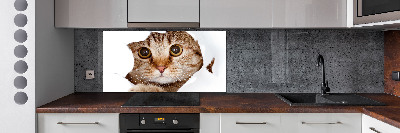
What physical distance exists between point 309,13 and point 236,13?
1.58ft

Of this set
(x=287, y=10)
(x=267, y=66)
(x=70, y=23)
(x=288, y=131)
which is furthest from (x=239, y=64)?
(x=70, y=23)

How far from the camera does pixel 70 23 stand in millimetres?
2510

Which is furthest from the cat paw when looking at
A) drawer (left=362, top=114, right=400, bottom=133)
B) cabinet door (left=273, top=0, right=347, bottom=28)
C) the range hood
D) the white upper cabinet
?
drawer (left=362, top=114, right=400, bottom=133)

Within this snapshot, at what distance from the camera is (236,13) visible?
2.51 meters

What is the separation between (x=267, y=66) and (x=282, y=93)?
9.2 inches

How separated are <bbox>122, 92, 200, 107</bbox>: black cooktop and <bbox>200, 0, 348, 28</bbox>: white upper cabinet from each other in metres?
0.52

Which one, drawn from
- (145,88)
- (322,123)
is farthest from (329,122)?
(145,88)

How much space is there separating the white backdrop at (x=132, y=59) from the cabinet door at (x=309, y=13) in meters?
0.52

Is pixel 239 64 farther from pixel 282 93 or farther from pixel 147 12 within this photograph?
pixel 147 12

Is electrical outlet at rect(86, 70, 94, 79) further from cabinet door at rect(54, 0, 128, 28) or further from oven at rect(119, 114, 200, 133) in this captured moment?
oven at rect(119, 114, 200, 133)

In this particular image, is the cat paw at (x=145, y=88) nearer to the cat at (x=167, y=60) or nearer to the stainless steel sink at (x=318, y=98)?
the cat at (x=167, y=60)

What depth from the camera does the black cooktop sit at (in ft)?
7.54
